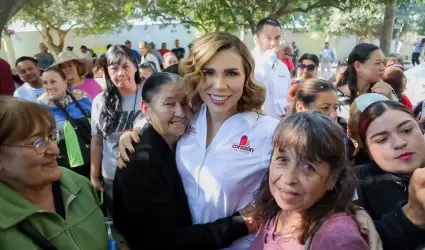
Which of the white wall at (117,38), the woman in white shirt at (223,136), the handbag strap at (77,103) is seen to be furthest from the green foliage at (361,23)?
the woman in white shirt at (223,136)

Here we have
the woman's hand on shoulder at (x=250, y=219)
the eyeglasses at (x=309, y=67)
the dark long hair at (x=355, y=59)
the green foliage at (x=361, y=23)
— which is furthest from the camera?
the green foliage at (x=361, y=23)

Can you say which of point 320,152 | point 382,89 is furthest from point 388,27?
point 320,152

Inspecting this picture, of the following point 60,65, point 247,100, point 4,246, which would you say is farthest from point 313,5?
point 4,246

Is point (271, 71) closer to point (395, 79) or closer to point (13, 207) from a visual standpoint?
point (395, 79)

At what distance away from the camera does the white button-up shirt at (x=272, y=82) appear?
13.9 feet

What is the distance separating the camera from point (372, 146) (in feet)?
5.95

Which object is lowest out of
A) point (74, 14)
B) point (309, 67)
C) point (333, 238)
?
point (333, 238)

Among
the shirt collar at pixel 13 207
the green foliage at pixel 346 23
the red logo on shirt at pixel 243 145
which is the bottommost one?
the shirt collar at pixel 13 207

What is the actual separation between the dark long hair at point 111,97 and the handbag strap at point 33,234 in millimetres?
1829

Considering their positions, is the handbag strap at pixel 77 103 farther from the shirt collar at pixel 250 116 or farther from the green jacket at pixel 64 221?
the shirt collar at pixel 250 116

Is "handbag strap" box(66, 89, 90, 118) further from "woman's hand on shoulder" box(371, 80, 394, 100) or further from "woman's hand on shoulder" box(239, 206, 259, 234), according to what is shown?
"woman's hand on shoulder" box(371, 80, 394, 100)

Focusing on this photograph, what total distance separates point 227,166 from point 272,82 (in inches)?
105

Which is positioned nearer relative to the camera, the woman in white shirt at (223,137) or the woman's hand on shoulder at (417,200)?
the woman's hand on shoulder at (417,200)

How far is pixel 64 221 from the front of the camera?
1.74m
